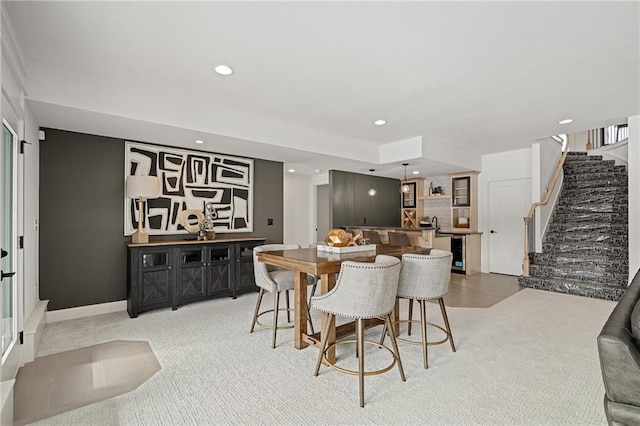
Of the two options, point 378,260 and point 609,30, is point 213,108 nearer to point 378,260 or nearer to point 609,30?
point 378,260

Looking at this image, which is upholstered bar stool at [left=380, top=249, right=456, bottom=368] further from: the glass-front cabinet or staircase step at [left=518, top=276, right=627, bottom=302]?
the glass-front cabinet

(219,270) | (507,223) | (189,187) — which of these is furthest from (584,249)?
(189,187)

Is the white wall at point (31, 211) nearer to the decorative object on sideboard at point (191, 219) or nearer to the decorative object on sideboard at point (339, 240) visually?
the decorative object on sideboard at point (191, 219)

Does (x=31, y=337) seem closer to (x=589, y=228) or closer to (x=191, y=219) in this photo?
(x=191, y=219)

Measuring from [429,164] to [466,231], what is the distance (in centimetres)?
193

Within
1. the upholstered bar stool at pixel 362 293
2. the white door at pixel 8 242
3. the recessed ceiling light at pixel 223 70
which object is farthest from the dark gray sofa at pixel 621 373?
the white door at pixel 8 242

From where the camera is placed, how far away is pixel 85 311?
3908mm

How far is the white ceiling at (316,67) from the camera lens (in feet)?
7.14

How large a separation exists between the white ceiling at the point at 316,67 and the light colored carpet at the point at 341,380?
2.25 metres

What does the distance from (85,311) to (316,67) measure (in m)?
3.87

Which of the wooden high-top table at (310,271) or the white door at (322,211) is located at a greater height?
the white door at (322,211)

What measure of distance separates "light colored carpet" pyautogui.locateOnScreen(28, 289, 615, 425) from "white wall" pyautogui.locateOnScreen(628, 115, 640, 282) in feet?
4.65

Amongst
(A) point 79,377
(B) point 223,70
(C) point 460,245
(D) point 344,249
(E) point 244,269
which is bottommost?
(A) point 79,377

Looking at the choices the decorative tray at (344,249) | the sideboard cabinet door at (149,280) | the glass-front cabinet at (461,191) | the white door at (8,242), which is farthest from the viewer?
the glass-front cabinet at (461,191)
